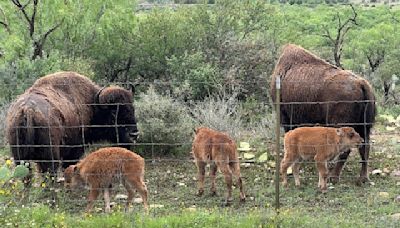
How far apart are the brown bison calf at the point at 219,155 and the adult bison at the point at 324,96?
1077 mm

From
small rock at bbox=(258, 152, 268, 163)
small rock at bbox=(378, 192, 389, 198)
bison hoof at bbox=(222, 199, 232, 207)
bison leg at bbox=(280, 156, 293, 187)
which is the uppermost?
bison leg at bbox=(280, 156, 293, 187)

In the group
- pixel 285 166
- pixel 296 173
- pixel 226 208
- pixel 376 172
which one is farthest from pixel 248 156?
pixel 226 208

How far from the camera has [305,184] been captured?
424 inches

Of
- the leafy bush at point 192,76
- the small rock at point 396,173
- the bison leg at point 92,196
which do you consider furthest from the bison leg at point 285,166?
the leafy bush at point 192,76

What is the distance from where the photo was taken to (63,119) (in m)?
10.3

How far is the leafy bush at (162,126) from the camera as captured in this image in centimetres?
1270

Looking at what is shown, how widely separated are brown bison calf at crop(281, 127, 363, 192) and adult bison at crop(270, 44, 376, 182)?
1.11 feet

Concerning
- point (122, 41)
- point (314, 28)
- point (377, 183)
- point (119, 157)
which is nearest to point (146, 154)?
point (119, 157)

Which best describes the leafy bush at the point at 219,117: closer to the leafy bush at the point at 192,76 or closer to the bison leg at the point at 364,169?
the leafy bush at the point at 192,76

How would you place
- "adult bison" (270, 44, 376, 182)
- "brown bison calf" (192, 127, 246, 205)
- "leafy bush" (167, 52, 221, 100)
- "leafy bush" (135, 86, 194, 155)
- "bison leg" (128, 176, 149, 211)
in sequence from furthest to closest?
"leafy bush" (167, 52, 221, 100), "leafy bush" (135, 86, 194, 155), "adult bison" (270, 44, 376, 182), "brown bison calf" (192, 127, 246, 205), "bison leg" (128, 176, 149, 211)

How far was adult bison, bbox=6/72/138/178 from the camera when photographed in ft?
30.4

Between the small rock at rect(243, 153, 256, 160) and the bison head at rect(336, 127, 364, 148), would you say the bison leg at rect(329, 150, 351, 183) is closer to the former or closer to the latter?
the bison head at rect(336, 127, 364, 148)

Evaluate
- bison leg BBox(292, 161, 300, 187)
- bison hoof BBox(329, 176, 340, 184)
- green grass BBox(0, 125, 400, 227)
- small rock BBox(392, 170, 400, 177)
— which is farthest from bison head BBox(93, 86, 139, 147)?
small rock BBox(392, 170, 400, 177)

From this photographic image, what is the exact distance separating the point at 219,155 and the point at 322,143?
1.71 meters
